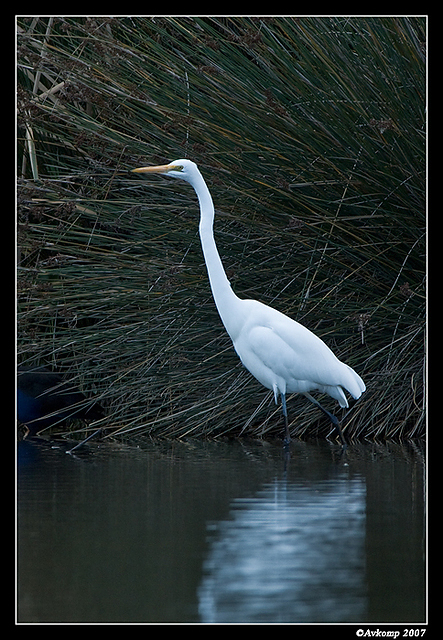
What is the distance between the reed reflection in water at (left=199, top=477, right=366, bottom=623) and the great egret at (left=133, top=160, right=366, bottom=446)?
3.92 ft

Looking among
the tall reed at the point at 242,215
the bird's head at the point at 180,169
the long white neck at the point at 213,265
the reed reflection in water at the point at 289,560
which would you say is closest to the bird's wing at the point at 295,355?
the long white neck at the point at 213,265

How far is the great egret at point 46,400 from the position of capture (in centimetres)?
536

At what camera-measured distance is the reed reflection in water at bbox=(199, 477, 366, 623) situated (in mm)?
2156

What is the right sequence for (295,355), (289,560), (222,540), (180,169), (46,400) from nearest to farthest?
(289,560) < (222,540) < (295,355) < (180,169) < (46,400)

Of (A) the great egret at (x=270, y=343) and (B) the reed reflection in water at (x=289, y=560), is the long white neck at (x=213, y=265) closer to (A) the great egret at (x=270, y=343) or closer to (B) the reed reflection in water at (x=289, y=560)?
(A) the great egret at (x=270, y=343)

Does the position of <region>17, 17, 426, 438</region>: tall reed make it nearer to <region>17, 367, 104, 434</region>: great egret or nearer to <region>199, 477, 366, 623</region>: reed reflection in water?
<region>17, 367, 104, 434</region>: great egret

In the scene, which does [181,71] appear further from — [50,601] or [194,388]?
[50,601]

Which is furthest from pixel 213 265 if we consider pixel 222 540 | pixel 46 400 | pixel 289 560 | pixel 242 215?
pixel 289 560

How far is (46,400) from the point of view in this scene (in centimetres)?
537

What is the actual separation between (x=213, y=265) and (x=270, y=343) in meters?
0.53

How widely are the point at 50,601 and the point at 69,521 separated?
769mm

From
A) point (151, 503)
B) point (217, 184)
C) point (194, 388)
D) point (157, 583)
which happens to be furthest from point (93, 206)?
point (157, 583)

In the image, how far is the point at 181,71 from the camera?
547cm

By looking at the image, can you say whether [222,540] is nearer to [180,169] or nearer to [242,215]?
[180,169]
